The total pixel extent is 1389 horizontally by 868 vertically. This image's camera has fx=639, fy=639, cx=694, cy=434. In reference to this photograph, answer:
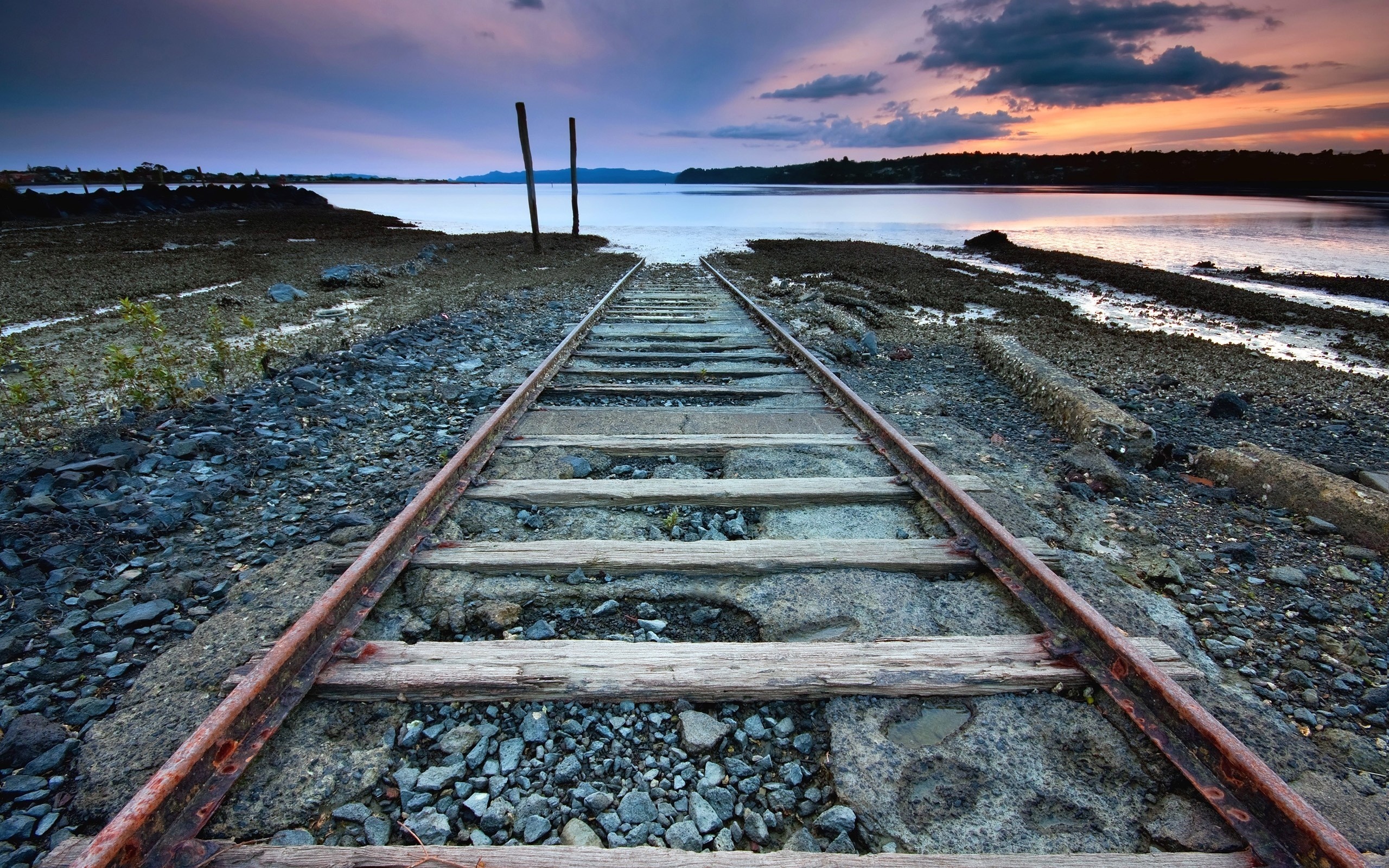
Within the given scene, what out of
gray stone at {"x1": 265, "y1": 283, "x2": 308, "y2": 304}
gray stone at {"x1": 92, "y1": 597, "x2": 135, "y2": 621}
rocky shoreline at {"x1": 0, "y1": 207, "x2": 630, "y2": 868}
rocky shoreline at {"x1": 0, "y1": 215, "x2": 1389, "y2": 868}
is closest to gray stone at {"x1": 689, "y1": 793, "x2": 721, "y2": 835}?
rocky shoreline at {"x1": 0, "y1": 215, "x2": 1389, "y2": 868}

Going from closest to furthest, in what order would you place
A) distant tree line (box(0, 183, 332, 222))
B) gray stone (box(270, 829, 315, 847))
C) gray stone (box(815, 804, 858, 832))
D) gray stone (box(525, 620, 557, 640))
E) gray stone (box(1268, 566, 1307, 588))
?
gray stone (box(270, 829, 315, 847)) → gray stone (box(815, 804, 858, 832)) → gray stone (box(525, 620, 557, 640)) → gray stone (box(1268, 566, 1307, 588)) → distant tree line (box(0, 183, 332, 222))

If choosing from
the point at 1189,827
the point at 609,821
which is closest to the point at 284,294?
the point at 609,821

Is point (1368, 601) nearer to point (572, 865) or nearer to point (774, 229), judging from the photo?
point (572, 865)

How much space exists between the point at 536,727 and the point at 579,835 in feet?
1.18

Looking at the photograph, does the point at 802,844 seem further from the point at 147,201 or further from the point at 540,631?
the point at 147,201

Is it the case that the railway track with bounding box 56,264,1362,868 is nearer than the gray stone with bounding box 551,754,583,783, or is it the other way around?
the railway track with bounding box 56,264,1362,868

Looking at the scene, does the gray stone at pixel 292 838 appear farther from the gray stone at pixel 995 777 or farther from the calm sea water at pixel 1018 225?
the calm sea water at pixel 1018 225

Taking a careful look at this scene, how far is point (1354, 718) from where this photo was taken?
2121 mm

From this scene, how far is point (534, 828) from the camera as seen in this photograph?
1.51m

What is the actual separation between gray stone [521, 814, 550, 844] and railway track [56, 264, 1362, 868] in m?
0.05

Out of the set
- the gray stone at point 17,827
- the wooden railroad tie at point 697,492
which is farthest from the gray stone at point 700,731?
the gray stone at point 17,827

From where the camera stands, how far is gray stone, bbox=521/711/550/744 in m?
1.76

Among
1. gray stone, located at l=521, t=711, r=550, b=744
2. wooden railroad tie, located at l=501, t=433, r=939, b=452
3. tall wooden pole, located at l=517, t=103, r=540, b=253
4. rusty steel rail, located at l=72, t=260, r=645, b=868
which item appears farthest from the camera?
tall wooden pole, located at l=517, t=103, r=540, b=253

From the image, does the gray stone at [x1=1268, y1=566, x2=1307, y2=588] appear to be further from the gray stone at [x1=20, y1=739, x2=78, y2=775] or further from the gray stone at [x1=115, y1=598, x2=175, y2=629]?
the gray stone at [x1=115, y1=598, x2=175, y2=629]
